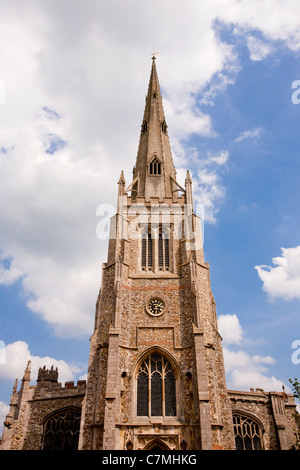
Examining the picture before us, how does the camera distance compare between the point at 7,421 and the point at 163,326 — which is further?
the point at 7,421

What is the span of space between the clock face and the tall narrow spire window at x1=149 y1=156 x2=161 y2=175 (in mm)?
12149

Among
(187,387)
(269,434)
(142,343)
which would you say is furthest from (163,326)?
(269,434)

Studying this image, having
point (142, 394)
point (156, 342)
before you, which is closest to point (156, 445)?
point (142, 394)

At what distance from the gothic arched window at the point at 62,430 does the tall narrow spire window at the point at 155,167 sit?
61.5 feet

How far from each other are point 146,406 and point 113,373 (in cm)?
285

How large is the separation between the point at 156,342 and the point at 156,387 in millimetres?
2459

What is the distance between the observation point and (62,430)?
24172 millimetres

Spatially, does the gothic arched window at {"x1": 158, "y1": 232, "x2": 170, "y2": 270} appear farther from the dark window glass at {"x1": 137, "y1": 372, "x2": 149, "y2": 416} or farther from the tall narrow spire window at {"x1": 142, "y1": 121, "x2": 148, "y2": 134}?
the tall narrow spire window at {"x1": 142, "y1": 121, "x2": 148, "y2": 134}

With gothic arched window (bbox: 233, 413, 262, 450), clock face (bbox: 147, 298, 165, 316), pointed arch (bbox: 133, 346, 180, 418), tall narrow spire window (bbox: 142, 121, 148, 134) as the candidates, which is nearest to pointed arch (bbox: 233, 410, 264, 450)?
gothic arched window (bbox: 233, 413, 262, 450)

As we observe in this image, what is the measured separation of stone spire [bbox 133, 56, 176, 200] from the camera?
30.6m

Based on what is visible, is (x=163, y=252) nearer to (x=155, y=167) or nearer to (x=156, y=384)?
(x=156, y=384)

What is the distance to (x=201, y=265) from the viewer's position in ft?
82.4
